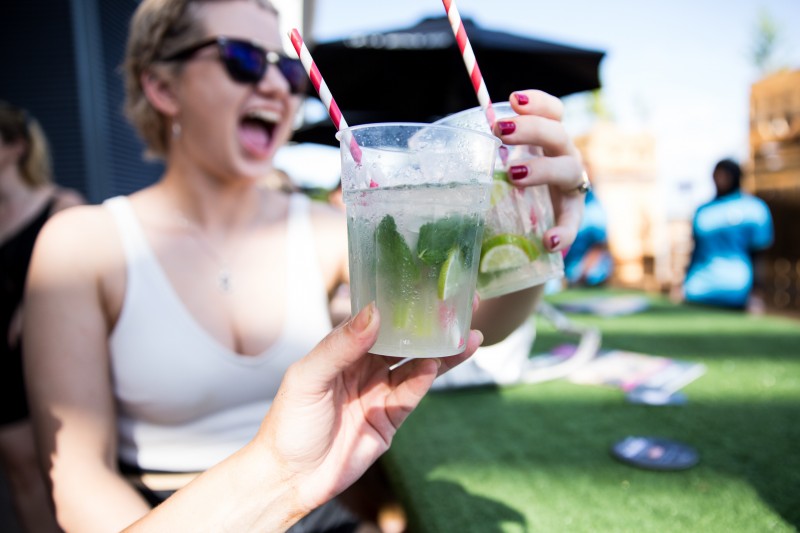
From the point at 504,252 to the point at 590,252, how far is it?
5.52 metres

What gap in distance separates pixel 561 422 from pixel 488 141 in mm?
1488

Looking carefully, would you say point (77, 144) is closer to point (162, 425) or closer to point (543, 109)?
point (162, 425)

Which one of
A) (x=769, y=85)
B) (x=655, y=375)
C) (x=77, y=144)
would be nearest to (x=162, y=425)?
(x=655, y=375)

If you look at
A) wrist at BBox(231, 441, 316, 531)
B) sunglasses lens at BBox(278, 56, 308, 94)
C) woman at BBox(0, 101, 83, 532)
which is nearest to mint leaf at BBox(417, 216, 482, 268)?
wrist at BBox(231, 441, 316, 531)

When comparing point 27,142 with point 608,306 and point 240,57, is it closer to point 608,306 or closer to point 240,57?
point 240,57

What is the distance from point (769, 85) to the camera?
8062 millimetres

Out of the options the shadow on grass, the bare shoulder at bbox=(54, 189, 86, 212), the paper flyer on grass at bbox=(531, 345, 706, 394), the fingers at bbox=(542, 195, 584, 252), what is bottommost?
the paper flyer on grass at bbox=(531, 345, 706, 394)

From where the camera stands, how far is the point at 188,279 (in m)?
1.58

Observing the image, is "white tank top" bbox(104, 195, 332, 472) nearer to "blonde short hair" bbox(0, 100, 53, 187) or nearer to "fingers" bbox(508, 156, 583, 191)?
"fingers" bbox(508, 156, 583, 191)

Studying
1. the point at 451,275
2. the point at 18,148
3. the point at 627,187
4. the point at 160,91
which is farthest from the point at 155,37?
the point at 627,187

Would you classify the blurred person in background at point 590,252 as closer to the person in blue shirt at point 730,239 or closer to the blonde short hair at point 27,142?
the person in blue shirt at point 730,239

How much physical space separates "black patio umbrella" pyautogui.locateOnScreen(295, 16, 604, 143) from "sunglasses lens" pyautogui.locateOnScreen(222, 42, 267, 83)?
2394 millimetres

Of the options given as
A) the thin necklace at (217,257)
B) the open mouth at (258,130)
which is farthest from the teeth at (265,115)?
the thin necklace at (217,257)

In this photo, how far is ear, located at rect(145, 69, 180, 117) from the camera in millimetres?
1782
